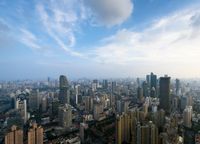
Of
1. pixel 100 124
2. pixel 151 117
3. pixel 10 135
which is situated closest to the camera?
pixel 10 135

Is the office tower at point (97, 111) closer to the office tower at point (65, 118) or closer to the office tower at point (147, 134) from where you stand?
the office tower at point (65, 118)

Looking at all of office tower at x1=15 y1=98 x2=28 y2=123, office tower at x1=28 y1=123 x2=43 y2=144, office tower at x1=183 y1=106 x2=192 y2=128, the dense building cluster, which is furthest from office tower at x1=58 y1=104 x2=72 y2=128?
office tower at x1=183 y1=106 x2=192 y2=128

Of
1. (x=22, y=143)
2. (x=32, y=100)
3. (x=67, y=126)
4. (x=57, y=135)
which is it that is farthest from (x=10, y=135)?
(x=32, y=100)

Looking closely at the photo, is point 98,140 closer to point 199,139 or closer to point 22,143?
point 22,143

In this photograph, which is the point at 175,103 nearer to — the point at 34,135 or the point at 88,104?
the point at 88,104

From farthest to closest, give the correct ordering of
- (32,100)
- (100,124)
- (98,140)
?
(32,100) → (100,124) → (98,140)

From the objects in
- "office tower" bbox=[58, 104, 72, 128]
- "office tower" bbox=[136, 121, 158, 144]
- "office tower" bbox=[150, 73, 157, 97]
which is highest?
"office tower" bbox=[150, 73, 157, 97]

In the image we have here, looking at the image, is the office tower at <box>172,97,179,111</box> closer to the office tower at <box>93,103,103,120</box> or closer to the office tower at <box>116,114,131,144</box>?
the office tower at <box>93,103,103,120</box>

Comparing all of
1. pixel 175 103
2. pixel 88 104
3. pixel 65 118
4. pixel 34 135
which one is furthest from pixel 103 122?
pixel 175 103
